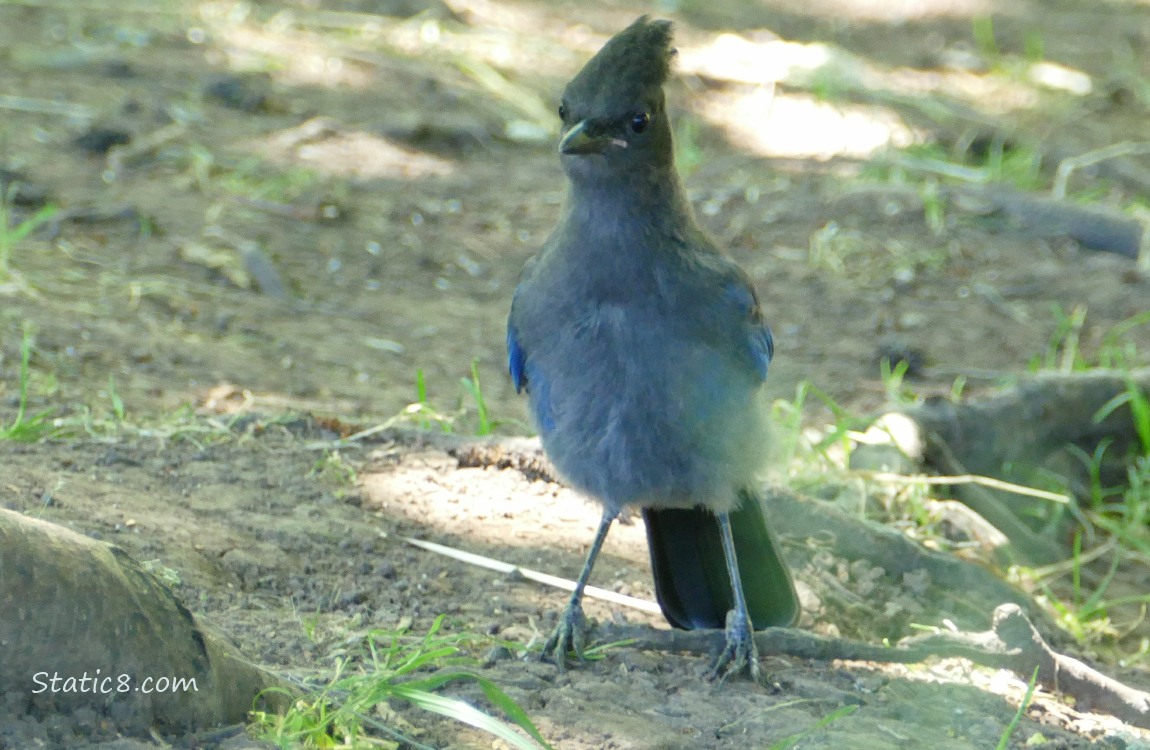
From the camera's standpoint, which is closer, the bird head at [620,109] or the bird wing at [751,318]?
the bird head at [620,109]

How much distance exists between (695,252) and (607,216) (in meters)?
0.25

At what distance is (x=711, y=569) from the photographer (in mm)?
3770

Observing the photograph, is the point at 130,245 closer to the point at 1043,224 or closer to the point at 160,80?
the point at 160,80

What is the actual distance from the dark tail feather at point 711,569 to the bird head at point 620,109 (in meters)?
0.93

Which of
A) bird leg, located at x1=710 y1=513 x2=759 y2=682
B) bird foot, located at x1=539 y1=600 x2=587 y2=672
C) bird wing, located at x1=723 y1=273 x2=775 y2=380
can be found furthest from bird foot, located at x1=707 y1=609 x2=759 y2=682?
bird wing, located at x1=723 y1=273 x2=775 y2=380

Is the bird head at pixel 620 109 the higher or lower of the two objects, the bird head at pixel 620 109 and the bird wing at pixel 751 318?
the higher

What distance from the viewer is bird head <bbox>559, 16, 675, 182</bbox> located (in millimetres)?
3311

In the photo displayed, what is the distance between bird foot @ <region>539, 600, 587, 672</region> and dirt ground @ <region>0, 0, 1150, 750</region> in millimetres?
67

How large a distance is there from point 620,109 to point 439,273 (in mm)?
3543

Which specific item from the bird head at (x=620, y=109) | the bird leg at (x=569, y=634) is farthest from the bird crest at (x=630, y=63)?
the bird leg at (x=569, y=634)

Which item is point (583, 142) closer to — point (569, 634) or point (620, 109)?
point (620, 109)

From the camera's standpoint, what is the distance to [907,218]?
738cm

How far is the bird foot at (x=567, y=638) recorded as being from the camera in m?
3.31

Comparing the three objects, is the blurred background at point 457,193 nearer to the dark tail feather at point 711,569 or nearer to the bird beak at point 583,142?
the dark tail feather at point 711,569
